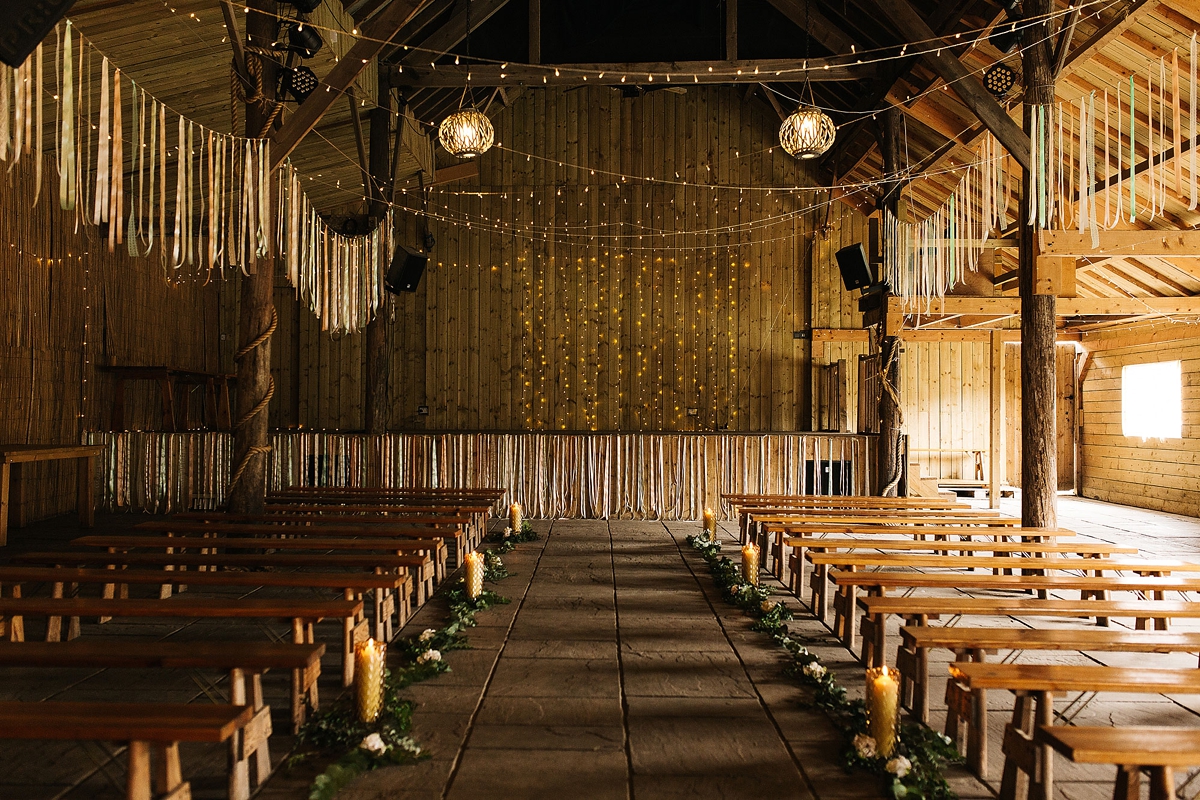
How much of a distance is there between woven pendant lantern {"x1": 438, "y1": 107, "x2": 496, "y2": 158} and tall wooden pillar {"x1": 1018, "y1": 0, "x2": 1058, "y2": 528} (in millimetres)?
4549

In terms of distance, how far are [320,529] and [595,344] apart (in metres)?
7.59

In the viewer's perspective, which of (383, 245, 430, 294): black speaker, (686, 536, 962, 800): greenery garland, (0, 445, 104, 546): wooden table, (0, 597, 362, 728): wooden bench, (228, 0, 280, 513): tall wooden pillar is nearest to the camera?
(686, 536, 962, 800): greenery garland

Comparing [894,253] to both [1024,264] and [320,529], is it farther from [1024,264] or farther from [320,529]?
[320,529]

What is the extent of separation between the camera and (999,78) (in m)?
6.36

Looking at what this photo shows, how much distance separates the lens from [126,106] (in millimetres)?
7355

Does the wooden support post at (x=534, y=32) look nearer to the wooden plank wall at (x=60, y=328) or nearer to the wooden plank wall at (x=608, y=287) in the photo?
the wooden plank wall at (x=608, y=287)

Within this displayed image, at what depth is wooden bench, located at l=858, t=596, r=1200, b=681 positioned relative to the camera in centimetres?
305

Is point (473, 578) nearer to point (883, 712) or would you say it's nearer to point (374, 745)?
point (374, 745)

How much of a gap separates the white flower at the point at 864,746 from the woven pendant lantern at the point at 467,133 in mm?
5946

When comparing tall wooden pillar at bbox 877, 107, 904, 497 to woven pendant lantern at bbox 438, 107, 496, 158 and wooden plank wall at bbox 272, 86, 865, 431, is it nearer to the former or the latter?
wooden plank wall at bbox 272, 86, 865, 431

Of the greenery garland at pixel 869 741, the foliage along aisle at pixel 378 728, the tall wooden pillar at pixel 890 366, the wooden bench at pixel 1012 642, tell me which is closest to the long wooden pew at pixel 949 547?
the greenery garland at pixel 869 741

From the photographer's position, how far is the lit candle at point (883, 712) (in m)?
2.52

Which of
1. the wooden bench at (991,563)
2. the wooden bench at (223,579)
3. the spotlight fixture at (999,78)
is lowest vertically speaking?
the wooden bench at (991,563)

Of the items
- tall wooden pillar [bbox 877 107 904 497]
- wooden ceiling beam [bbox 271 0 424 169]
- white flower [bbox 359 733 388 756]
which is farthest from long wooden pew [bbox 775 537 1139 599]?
wooden ceiling beam [bbox 271 0 424 169]
